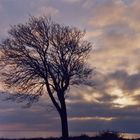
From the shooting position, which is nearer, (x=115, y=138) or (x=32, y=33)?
(x=115, y=138)

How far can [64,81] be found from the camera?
33.2m

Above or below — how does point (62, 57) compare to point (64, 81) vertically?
above

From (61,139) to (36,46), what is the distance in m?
10.2

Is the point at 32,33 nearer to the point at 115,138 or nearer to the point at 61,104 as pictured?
the point at 61,104

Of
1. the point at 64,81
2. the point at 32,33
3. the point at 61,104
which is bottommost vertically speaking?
the point at 61,104

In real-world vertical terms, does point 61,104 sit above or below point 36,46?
below

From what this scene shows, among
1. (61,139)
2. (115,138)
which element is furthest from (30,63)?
(115,138)

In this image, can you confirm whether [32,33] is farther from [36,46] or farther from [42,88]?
[42,88]

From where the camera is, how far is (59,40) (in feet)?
110

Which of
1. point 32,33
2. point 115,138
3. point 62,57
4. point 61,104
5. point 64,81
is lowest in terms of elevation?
point 115,138

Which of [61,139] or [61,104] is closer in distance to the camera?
[61,139]

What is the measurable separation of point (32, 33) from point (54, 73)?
4691mm

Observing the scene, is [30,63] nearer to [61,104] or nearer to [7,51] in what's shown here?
[7,51]

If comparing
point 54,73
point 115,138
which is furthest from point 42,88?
point 115,138
